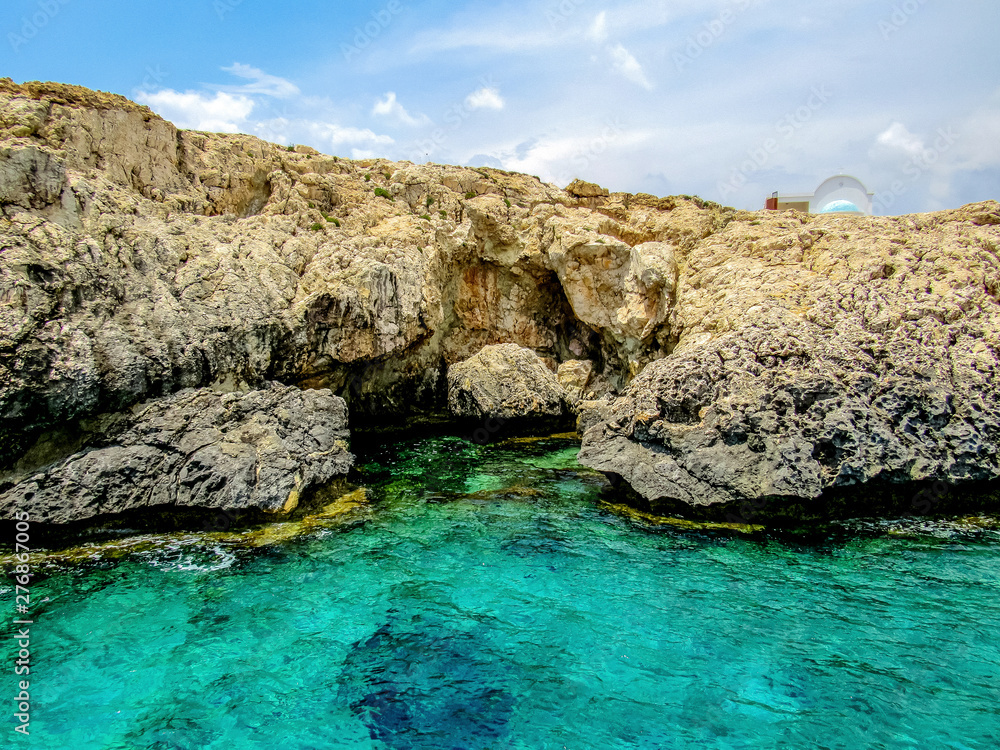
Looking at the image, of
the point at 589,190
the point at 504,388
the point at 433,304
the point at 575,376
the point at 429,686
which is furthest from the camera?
the point at 589,190

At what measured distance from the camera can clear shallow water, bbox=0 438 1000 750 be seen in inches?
290

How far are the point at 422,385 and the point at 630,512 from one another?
10.7 m

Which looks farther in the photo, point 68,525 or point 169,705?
point 68,525

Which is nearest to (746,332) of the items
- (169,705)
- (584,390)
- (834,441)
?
(834,441)

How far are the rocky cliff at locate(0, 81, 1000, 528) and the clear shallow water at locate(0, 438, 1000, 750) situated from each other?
96.6 inches

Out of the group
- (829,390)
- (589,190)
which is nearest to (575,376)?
(589,190)

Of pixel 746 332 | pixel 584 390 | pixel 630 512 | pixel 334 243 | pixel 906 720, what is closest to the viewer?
pixel 906 720

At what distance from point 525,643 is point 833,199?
28.1 metres

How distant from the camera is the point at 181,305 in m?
14.7

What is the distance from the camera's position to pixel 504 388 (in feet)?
68.8

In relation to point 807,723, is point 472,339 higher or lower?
higher

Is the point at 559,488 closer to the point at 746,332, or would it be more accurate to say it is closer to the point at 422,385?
the point at 746,332

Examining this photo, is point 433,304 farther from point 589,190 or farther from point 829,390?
point 829,390

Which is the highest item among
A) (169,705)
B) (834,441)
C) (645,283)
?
(645,283)
